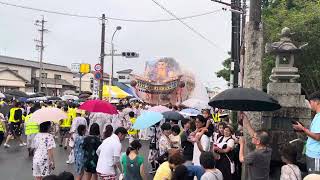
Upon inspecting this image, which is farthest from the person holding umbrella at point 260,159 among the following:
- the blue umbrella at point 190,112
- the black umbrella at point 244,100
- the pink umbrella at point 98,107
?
the blue umbrella at point 190,112

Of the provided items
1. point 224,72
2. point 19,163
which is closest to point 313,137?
point 19,163

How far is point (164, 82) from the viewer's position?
16.5 metres

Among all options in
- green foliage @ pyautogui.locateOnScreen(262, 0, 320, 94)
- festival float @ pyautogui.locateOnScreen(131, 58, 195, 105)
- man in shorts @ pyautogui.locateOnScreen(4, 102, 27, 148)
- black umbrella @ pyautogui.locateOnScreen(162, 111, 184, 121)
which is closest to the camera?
black umbrella @ pyautogui.locateOnScreen(162, 111, 184, 121)

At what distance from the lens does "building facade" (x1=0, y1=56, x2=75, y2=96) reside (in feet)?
167

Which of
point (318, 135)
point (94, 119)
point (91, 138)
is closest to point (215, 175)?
point (318, 135)

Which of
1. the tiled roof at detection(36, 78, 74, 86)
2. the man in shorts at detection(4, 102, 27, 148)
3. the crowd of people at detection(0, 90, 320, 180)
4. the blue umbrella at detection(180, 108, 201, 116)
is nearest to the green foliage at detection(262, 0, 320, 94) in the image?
the blue umbrella at detection(180, 108, 201, 116)

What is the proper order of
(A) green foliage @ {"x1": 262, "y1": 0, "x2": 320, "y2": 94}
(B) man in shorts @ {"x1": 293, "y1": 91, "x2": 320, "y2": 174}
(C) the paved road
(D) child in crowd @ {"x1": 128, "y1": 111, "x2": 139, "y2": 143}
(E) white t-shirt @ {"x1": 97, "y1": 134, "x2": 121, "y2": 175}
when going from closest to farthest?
1. (B) man in shorts @ {"x1": 293, "y1": 91, "x2": 320, "y2": 174}
2. (E) white t-shirt @ {"x1": 97, "y1": 134, "x2": 121, "y2": 175}
3. (C) the paved road
4. (D) child in crowd @ {"x1": 128, "y1": 111, "x2": 139, "y2": 143}
5. (A) green foliage @ {"x1": 262, "y1": 0, "x2": 320, "y2": 94}

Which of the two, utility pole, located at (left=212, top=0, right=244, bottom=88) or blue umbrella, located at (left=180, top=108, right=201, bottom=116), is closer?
blue umbrella, located at (left=180, top=108, right=201, bottom=116)

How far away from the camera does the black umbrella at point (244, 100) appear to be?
23.2 feet

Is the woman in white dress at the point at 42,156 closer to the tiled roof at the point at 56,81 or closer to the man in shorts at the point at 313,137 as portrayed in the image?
the man in shorts at the point at 313,137

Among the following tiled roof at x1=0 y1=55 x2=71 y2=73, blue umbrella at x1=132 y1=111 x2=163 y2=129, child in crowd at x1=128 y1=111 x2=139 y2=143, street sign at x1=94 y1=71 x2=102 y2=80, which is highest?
tiled roof at x1=0 y1=55 x2=71 y2=73

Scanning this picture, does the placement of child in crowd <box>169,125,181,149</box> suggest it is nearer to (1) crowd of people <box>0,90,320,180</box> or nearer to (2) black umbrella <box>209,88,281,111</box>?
(1) crowd of people <box>0,90,320,180</box>

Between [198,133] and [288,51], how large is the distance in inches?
130

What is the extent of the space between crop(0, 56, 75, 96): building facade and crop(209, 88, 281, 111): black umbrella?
4556cm
